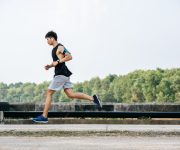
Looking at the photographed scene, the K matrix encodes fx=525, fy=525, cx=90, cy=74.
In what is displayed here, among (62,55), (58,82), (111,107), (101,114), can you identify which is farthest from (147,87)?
(62,55)

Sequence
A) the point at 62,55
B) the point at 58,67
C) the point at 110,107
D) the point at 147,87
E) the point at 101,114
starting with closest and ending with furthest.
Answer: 1. the point at 62,55
2. the point at 58,67
3. the point at 101,114
4. the point at 110,107
5. the point at 147,87

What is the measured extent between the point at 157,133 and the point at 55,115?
4.16 meters

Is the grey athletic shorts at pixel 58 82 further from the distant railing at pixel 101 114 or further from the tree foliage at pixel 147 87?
the tree foliage at pixel 147 87

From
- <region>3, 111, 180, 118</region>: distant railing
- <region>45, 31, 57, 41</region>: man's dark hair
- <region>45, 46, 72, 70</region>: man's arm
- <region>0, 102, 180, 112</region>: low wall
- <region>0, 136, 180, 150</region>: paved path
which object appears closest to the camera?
<region>0, 136, 180, 150</region>: paved path

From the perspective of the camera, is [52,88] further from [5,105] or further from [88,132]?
[5,105]

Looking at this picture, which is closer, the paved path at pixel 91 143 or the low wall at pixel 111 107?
the paved path at pixel 91 143

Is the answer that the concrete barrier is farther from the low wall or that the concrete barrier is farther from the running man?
the running man

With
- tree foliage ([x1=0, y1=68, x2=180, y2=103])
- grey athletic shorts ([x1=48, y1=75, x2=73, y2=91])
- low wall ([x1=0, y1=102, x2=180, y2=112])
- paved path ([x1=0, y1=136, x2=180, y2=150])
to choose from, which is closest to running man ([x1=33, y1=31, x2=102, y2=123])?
grey athletic shorts ([x1=48, y1=75, x2=73, y2=91])

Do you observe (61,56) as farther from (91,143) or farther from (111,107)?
(111,107)

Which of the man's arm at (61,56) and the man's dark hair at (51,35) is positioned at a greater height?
the man's dark hair at (51,35)

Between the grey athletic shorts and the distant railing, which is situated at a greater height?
the grey athletic shorts

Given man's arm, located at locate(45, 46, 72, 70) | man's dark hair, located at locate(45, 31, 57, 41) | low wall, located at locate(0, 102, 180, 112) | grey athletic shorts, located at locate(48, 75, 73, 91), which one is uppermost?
man's dark hair, located at locate(45, 31, 57, 41)

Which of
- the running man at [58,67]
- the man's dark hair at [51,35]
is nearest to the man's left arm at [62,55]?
the running man at [58,67]

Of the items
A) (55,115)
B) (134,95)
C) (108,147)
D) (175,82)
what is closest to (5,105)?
(55,115)
